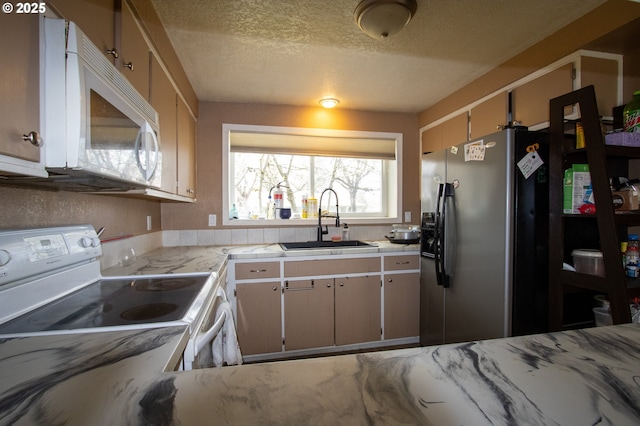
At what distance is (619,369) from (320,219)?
2356 mm

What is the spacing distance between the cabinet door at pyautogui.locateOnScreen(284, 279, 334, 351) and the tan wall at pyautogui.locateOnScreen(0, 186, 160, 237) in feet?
4.06

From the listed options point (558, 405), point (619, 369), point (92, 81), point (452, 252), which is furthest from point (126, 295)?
point (452, 252)

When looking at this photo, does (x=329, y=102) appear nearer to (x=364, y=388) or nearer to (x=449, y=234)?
(x=449, y=234)

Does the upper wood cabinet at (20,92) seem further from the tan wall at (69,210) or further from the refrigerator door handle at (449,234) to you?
the refrigerator door handle at (449,234)

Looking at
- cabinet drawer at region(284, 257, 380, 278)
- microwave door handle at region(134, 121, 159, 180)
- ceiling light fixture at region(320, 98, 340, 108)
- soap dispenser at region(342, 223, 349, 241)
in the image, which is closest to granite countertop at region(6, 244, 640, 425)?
microwave door handle at region(134, 121, 159, 180)

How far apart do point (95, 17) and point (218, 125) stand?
1.81 metres

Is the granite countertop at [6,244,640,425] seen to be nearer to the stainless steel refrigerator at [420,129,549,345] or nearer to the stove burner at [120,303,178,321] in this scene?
the stove burner at [120,303,178,321]

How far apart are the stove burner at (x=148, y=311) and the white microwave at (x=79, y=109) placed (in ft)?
1.47

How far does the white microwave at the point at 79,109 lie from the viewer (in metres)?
0.70

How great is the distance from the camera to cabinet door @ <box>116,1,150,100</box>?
111 centimetres

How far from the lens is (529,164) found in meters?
1.60

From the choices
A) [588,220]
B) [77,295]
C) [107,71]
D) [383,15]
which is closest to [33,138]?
[107,71]

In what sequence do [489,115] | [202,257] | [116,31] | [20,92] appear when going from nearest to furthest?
[20,92] → [116,31] → [202,257] → [489,115]

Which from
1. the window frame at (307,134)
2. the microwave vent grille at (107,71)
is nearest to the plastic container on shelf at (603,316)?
the window frame at (307,134)
